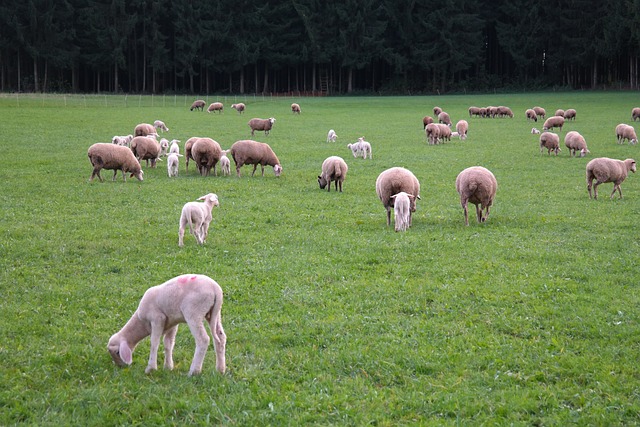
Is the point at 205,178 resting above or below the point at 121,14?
below

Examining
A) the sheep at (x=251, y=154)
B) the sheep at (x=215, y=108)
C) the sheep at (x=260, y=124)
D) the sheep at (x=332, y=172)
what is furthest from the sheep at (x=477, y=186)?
the sheep at (x=215, y=108)

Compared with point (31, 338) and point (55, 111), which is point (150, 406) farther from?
point (55, 111)

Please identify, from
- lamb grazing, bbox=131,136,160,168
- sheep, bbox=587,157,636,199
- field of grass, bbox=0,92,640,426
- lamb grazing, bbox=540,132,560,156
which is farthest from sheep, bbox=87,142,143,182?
lamb grazing, bbox=540,132,560,156

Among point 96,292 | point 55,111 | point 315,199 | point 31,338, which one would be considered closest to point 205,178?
point 315,199

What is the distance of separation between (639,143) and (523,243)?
25442 mm

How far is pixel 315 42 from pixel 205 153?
68815 mm

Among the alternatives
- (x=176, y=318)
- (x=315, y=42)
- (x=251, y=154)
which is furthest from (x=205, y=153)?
(x=315, y=42)

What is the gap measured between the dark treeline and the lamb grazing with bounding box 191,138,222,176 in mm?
65956

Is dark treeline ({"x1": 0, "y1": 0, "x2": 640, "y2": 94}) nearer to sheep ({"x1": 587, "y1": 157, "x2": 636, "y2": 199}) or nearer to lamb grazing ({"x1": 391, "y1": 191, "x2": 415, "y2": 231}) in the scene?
sheep ({"x1": 587, "y1": 157, "x2": 636, "y2": 199})

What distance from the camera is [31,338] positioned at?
335 inches

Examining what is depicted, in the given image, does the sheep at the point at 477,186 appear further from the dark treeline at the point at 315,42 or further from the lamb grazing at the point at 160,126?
the dark treeline at the point at 315,42

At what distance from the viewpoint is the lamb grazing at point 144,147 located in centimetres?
2550

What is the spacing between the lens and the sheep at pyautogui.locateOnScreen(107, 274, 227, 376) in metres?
7.10

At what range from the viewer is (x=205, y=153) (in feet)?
79.8
